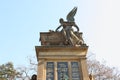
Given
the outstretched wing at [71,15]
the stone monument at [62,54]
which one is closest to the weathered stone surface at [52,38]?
the stone monument at [62,54]

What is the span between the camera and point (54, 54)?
11734 mm

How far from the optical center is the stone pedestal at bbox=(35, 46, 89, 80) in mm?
10941

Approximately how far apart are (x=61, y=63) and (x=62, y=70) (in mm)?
423

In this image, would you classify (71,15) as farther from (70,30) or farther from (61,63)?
(61,63)

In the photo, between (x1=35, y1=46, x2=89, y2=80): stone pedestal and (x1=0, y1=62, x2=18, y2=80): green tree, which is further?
(x1=0, y1=62, x2=18, y2=80): green tree

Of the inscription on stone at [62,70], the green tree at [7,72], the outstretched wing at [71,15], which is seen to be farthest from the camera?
the green tree at [7,72]

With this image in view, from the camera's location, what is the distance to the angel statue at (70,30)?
40.5 feet

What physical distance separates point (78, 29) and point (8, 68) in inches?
643

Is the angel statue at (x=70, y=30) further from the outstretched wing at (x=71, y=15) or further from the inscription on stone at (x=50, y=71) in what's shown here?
the inscription on stone at (x=50, y=71)

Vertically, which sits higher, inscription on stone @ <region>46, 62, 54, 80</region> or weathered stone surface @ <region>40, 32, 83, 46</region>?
weathered stone surface @ <region>40, 32, 83, 46</region>

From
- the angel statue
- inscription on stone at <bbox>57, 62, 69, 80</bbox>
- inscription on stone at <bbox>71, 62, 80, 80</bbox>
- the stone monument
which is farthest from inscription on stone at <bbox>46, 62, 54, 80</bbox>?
the angel statue

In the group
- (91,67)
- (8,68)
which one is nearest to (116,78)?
(91,67)

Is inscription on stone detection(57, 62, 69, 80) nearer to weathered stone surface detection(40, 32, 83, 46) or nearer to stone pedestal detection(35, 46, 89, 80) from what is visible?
stone pedestal detection(35, 46, 89, 80)

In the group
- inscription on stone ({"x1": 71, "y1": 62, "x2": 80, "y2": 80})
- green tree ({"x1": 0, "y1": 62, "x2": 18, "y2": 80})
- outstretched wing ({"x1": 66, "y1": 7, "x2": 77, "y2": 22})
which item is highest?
outstretched wing ({"x1": 66, "y1": 7, "x2": 77, "y2": 22})
